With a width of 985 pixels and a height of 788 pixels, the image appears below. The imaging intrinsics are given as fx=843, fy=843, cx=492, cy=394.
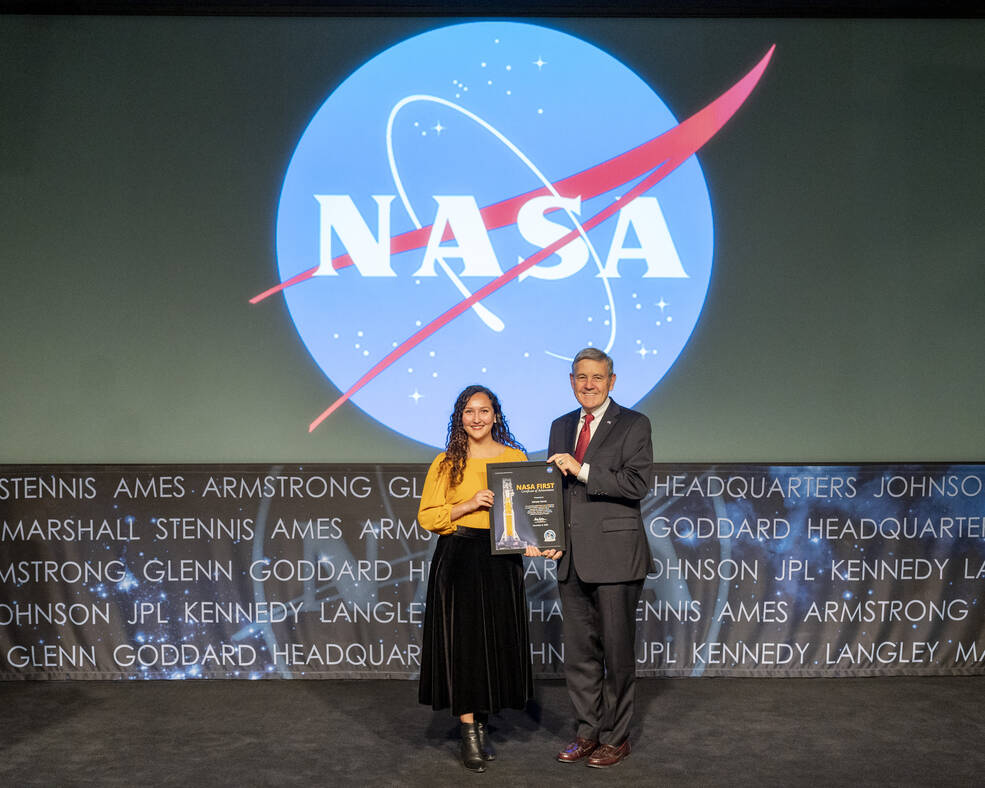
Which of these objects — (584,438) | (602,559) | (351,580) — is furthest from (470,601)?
(351,580)

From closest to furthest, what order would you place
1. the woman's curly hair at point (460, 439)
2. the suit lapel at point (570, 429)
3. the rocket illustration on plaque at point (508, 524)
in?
the rocket illustration on plaque at point (508, 524)
the woman's curly hair at point (460, 439)
the suit lapel at point (570, 429)

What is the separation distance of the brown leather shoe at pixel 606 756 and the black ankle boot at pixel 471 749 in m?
0.41

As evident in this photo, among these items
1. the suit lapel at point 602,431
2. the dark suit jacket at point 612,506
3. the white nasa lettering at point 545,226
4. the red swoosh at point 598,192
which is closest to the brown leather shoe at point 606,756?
the dark suit jacket at point 612,506

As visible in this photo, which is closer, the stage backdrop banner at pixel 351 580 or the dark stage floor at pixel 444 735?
the dark stage floor at pixel 444 735

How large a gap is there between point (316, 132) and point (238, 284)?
2.93 feet

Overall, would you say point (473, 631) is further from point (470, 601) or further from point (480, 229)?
point (480, 229)

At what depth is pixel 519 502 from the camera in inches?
120

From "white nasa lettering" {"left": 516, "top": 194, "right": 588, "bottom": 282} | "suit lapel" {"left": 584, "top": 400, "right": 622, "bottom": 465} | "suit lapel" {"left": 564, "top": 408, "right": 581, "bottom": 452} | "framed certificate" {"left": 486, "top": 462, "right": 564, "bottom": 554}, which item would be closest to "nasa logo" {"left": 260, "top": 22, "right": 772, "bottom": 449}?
"white nasa lettering" {"left": 516, "top": 194, "right": 588, "bottom": 282}

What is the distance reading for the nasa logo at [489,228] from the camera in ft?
14.3

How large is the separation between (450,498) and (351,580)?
1.34 meters

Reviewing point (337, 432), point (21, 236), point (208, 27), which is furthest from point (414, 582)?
point (208, 27)

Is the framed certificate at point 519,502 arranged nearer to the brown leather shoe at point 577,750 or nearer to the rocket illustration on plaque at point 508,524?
the rocket illustration on plaque at point 508,524

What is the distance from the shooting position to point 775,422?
444cm

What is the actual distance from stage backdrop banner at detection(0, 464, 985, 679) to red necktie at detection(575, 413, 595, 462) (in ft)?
3.57
